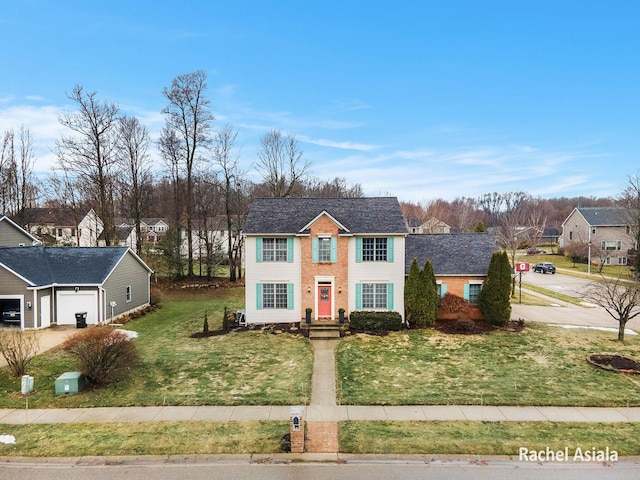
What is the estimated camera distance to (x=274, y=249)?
73.5 feet

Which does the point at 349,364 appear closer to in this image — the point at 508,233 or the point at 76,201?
the point at 76,201

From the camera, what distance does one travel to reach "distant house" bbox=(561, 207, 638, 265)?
5158 centimetres

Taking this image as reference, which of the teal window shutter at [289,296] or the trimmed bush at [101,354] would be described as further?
the teal window shutter at [289,296]

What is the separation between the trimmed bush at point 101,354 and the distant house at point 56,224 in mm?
27805

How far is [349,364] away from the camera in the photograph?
15.9 meters

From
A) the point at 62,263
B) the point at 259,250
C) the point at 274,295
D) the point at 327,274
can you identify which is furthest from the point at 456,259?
the point at 62,263

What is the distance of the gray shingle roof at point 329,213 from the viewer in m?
22.2

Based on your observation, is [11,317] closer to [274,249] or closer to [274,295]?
[274,295]

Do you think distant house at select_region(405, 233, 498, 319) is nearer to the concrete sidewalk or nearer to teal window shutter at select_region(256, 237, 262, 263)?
teal window shutter at select_region(256, 237, 262, 263)

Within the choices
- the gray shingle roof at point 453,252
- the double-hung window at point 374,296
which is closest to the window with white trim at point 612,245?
the gray shingle roof at point 453,252

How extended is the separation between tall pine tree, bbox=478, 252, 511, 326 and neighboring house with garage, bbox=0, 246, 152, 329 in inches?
861

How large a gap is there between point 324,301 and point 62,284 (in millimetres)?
15403

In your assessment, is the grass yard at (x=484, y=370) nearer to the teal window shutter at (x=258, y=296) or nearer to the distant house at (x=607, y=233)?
the teal window shutter at (x=258, y=296)

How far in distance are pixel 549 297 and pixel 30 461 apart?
115 ft
